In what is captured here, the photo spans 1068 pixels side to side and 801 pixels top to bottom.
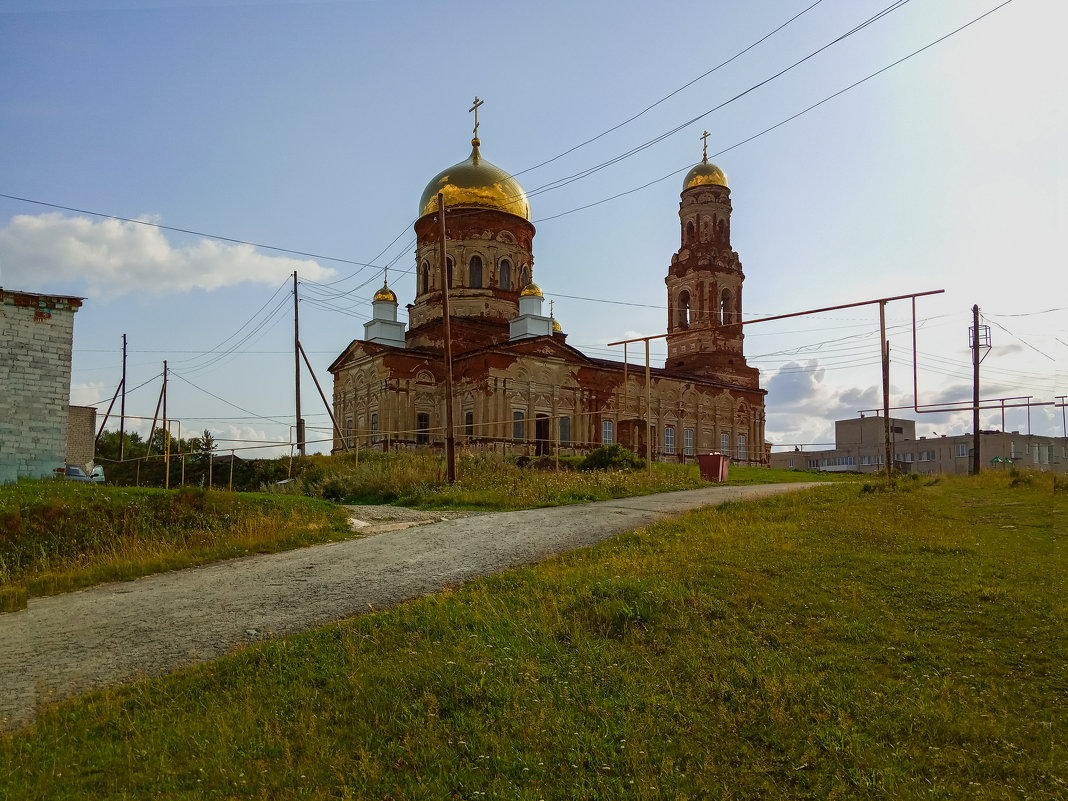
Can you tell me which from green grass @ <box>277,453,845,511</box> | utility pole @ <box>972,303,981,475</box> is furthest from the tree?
utility pole @ <box>972,303,981,475</box>

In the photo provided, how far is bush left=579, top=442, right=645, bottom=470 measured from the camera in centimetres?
2597

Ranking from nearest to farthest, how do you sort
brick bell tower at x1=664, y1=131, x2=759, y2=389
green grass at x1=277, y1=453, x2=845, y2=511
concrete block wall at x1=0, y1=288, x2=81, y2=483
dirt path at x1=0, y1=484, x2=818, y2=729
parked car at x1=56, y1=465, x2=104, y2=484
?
dirt path at x1=0, y1=484, x2=818, y2=729 < concrete block wall at x1=0, y1=288, x2=81, y2=483 < green grass at x1=277, y1=453, x2=845, y2=511 < parked car at x1=56, y1=465, x2=104, y2=484 < brick bell tower at x1=664, y1=131, x2=759, y2=389

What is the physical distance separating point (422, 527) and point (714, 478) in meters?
13.4

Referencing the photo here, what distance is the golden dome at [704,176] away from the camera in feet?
150

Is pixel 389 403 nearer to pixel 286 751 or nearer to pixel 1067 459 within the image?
pixel 286 751

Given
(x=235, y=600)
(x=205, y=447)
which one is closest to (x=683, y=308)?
(x=205, y=447)

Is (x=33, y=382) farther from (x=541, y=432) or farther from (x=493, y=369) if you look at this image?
(x=541, y=432)

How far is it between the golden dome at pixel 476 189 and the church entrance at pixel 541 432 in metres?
9.85

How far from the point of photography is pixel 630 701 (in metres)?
6.09

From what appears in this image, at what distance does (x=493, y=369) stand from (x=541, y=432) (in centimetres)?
366

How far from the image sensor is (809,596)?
26.9 feet

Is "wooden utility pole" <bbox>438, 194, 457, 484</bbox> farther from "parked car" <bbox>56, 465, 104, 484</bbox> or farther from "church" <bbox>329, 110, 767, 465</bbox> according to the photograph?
"church" <bbox>329, 110, 767, 465</bbox>

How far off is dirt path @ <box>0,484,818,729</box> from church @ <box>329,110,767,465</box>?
17914 millimetres

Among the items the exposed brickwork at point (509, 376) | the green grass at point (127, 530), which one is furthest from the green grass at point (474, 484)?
the exposed brickwork at point (509, 376)
